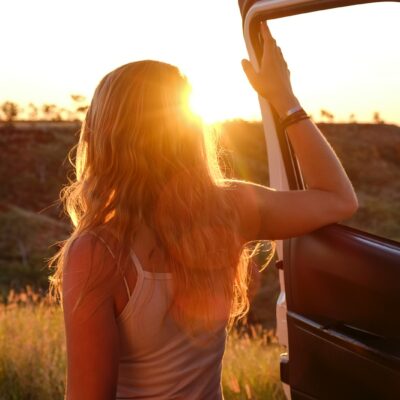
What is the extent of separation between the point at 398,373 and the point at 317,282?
1.04ft

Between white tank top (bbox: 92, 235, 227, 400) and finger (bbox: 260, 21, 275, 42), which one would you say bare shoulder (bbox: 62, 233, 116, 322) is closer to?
white tank top (bbox: 92, 235, 227, 400)

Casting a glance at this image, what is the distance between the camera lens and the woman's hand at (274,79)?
206cm

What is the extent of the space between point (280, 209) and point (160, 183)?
29 cm

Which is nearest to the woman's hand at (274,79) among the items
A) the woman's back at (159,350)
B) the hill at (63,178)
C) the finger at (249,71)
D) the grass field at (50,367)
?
the finger at (249,71)

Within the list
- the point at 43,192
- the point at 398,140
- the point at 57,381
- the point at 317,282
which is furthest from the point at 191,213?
the point at 43,192

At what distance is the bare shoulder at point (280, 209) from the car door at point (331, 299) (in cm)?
24

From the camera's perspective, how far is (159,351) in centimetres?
182

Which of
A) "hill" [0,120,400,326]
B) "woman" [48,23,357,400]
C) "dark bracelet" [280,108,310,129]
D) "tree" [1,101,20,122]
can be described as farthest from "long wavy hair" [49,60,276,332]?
"tree" [1,101,20,122]

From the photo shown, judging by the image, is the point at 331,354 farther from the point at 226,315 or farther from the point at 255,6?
the point at 255,6

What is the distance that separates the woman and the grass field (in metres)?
2.38

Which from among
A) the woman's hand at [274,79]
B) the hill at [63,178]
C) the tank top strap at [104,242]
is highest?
the woman's hand at [274,79]

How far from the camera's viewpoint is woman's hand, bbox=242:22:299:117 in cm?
206

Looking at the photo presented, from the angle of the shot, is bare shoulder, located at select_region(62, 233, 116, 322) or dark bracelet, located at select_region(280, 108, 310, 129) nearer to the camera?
bare shoulder, located at select_region(62, 233, 116, 322)

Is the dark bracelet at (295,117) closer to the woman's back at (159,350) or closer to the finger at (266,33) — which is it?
the finger at (266,33)
